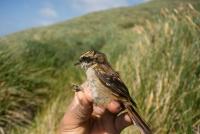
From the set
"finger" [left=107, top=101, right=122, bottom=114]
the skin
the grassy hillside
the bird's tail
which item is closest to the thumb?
the skin

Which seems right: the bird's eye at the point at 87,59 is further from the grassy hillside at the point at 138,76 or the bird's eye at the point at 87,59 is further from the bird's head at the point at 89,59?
the grassy hillside at the point at 138,76

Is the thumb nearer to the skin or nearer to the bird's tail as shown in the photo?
the skin

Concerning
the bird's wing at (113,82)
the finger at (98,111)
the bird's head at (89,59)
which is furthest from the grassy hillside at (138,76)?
the bird's head at (89,59)

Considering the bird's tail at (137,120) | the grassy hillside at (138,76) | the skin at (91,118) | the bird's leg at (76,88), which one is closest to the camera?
the bird's tail at (137,120)

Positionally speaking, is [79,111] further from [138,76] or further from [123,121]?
[138,76]

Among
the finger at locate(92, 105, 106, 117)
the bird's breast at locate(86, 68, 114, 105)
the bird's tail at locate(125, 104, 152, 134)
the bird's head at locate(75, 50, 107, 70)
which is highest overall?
the bird's head at locate(75, 50, 107, 70)

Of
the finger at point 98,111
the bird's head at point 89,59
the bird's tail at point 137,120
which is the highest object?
the bird's head at point 89,59
